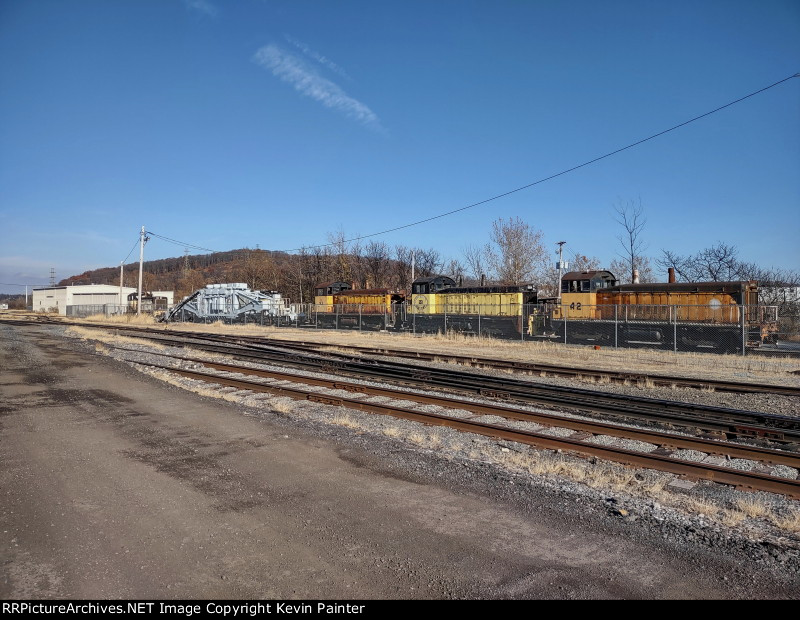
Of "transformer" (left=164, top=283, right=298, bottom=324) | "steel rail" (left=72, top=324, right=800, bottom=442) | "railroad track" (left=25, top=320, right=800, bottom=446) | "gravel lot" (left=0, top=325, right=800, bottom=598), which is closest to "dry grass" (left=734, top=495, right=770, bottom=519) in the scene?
"gravel lot" (left=0, top=325, right=800, bottom=598)

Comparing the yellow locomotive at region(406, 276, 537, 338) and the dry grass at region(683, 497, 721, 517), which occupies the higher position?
the yellow locomotive at region(406, 276, 537, 338)

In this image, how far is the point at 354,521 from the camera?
4844mm

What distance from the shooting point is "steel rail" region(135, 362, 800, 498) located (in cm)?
620

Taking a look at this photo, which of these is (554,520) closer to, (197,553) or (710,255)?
(197,553)

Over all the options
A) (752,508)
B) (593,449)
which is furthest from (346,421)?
(752,508)

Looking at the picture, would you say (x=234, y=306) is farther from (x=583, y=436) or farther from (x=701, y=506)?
(x=701, y=506)

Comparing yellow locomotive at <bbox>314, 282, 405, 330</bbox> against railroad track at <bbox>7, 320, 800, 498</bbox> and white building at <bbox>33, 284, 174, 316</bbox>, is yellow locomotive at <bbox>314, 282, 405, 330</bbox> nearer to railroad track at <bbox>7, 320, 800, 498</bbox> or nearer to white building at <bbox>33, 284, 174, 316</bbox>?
railroad track at <bbox>7, 320, 800, 498</bbox>

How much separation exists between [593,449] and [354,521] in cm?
415

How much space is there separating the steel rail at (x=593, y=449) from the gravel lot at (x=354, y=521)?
30 centimetres

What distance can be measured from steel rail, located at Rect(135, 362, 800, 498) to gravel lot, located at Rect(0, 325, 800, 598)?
298 mm

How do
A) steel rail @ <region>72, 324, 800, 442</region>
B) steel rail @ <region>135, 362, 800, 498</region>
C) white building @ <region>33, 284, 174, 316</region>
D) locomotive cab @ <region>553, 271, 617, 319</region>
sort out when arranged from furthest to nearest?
white building @ <region>33, 284, 174, 316</region> → locomotive cab @ <region>553, 271, 617, 319</region> → steel rail @ <region>72, 324, 800, 442</region> → steel rail @ <region>135, 362, 800, 498</region>

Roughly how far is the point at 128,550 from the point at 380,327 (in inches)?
1407
